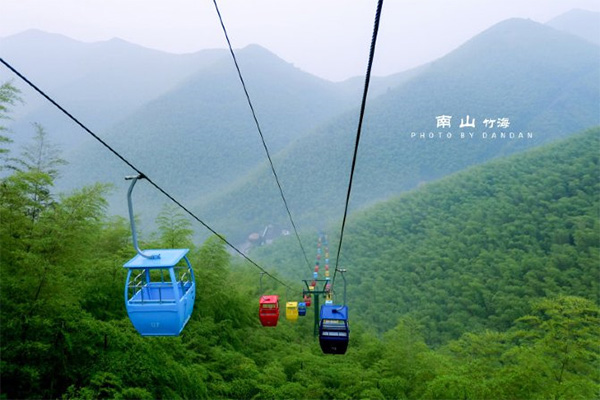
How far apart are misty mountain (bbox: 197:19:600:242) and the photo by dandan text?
0.54 m

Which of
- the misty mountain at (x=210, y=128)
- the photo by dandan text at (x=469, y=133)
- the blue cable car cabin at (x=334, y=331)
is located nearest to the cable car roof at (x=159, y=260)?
the blue cable car cabin at (x=334, y=331)

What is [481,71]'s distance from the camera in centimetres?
10906

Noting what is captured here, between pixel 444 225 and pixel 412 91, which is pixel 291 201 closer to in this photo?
pixel 444 225

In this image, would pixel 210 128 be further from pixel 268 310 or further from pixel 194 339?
pixel 194 339

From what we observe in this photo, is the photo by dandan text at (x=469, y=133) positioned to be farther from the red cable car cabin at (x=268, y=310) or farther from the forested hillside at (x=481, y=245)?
the red cable car cabin at (x=268, y=310)

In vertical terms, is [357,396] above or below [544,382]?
below

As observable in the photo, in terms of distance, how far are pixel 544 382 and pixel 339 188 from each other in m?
63.2

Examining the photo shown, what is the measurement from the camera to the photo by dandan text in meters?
77.7

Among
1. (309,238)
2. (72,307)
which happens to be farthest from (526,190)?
(72,307)

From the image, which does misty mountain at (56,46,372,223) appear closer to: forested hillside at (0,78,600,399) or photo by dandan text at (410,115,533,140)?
photo by dandan text at (410,115,533,140)

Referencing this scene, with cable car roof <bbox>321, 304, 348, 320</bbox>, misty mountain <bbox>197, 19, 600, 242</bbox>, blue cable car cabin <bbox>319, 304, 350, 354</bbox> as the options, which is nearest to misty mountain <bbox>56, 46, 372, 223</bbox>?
misty mountain <bbox>197, 19, 600, 242</bbox>

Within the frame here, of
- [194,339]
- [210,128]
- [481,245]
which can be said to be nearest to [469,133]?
[481,245]

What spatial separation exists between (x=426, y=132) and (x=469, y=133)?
35.3 ft

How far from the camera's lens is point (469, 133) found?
82.7 metres
